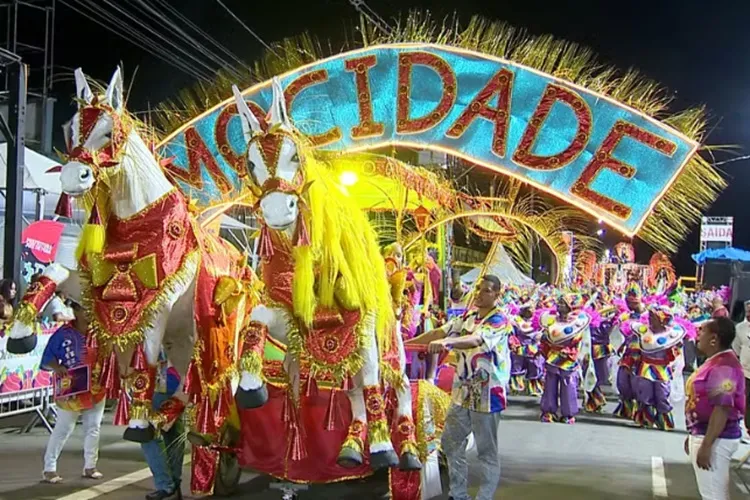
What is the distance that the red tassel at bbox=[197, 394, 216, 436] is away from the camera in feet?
16.8

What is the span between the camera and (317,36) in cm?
580

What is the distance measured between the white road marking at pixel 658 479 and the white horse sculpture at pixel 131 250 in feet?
12.0

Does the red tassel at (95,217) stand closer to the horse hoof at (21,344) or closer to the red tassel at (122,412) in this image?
the horse hoof at (21,344)

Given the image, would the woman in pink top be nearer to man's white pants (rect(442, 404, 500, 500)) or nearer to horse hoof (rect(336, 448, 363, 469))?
man's white pants (rect(442, 404, 500, 500))

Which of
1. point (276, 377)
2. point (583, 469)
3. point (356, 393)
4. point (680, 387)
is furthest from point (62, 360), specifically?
point (680, 387)

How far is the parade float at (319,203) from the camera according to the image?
461 centimetres

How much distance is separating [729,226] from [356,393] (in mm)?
35869

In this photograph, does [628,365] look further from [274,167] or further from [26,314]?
[26,314]

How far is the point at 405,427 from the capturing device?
Result: 16.3ft

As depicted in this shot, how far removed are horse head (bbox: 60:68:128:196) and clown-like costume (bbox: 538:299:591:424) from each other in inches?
241

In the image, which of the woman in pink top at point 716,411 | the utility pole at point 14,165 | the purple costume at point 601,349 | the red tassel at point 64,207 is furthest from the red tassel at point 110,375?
the purple costume at point 601,349

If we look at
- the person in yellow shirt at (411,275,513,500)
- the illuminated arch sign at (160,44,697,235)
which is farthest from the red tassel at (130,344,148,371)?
the person in yellow shirt at (411,275,513,500)

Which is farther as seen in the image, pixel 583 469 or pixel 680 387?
pixel 680 387

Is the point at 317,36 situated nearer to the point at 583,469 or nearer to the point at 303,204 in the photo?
the point at 303,204
